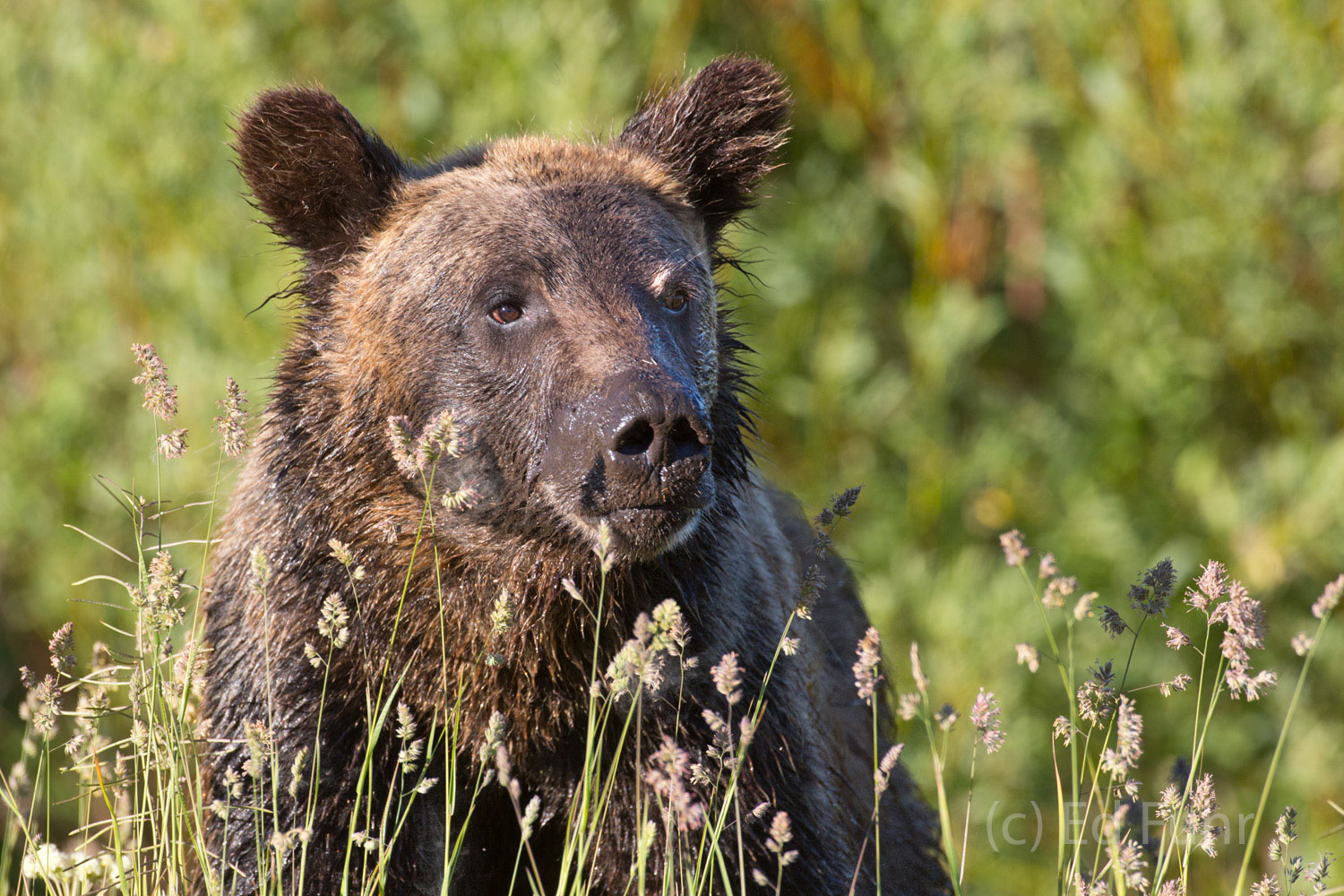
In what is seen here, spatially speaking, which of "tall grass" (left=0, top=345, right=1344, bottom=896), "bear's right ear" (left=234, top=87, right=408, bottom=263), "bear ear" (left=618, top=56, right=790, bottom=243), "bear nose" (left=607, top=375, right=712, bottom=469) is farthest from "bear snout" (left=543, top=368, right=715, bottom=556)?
"bear ear" (left=618, top=56, right=790, bottom=243)

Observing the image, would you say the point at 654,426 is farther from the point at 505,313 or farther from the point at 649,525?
the point at 505,313

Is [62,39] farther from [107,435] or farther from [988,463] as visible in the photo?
[988,463]

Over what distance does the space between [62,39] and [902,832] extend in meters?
9.43

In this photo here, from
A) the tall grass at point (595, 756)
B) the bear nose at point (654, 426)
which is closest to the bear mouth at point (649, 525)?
the bear nose at point (654, 426)

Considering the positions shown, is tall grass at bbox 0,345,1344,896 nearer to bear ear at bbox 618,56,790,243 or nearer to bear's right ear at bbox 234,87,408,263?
bear's right ear at bbox 234,87,408,263

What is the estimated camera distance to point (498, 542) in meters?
4.21

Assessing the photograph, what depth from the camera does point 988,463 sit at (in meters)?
11.5

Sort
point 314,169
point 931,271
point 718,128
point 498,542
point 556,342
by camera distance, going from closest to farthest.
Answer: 1. point 556,342
2. point 498,542
3. point 314,169
4. point 718,128
5. point 931,271

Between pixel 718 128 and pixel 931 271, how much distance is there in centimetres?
671

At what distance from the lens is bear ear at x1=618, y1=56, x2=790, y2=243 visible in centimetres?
509

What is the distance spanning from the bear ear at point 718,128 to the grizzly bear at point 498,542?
274 mm

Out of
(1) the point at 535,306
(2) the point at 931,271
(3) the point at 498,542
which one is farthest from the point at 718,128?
(2) the point at 931,271

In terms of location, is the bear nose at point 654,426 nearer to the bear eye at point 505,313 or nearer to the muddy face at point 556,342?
the muddy face at point 556,342

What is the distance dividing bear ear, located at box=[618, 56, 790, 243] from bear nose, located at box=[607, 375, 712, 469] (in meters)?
1.63
